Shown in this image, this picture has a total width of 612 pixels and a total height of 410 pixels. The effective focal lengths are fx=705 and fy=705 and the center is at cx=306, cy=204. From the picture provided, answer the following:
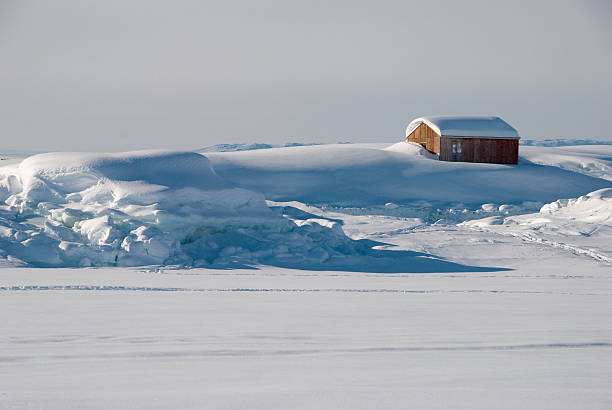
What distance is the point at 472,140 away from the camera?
30.4 metres

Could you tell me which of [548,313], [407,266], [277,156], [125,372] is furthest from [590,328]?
[277,156]

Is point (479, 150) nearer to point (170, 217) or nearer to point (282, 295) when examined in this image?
point (170, 217)

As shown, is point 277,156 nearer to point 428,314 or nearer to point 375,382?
point 428,314

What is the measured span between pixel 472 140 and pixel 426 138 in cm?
235

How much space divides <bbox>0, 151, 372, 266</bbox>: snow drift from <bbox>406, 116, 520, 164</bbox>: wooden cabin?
1579 centimetres

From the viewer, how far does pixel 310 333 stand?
677 centimetres

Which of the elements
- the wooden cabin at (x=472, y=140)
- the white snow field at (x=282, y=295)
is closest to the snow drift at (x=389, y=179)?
the white snow field at (x=282, y=295)

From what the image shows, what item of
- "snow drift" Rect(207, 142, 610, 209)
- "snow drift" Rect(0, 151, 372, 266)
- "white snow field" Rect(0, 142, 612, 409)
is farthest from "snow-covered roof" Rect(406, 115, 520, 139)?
"snow drift" Rect(0, 151, 372, 266)

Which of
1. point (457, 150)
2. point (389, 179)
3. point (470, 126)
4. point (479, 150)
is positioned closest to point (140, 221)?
point (389, 179)

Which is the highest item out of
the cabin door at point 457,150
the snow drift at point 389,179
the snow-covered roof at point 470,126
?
the snow-covered roof at point 470,126

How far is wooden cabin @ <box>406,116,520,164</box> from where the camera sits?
30312mm

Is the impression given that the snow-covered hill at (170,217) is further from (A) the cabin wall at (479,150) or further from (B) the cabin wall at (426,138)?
(B) the cabin wall at (426,138)

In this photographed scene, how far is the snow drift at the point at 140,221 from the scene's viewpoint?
1284 centimetres

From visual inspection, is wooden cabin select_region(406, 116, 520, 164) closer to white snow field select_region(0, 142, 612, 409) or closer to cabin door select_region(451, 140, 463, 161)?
cabin door select_region(451, 140, 463, 161)
